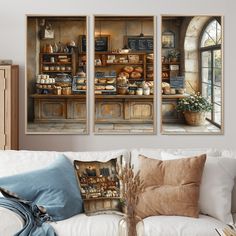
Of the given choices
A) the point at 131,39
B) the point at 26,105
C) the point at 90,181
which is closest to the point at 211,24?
the point at 131,39

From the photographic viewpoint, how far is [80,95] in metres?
5.88

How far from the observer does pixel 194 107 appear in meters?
5.88

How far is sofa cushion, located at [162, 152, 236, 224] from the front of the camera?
3377 mm

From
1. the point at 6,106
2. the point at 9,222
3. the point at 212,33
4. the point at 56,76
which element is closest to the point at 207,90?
the point at 212,33

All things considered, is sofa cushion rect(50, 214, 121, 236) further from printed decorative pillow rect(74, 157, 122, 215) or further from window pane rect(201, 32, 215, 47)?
window pane rect(201, 32, 215, 47)

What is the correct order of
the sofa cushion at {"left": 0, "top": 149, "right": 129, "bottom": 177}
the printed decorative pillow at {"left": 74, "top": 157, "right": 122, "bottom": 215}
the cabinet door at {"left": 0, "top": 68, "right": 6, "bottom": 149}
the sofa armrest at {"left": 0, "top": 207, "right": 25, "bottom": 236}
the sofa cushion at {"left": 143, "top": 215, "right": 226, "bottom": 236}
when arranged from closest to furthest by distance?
the sofa armrest at {"left": 0, "top": 207, "right": 25, "bottom": 236}, the sofa cushion at {"left": 143, "top": 215, "right": 226, "bottom": 236}, the printed decorative pillow at {"left": 74, "top": 157, "right": 122, "bottom": 215}, the sofa cushion at {"left": 0, "top": 149, "right": 129, "bottom": 177}, the cabinet door at {"left": 0, "top": 68, "right": 6, "bottom": 149}

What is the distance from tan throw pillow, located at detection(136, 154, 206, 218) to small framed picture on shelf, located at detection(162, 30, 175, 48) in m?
2.57

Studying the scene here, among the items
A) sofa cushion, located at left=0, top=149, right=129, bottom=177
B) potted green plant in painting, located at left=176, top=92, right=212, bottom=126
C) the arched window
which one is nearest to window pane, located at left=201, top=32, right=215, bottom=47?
the arched window

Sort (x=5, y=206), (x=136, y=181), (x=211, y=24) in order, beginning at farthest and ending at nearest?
(x=211, y=24)
(x=5, y=206)
(x=136, y=181)

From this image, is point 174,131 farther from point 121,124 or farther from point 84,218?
point 84,218

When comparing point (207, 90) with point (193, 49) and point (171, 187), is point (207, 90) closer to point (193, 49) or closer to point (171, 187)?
point (193, 49)

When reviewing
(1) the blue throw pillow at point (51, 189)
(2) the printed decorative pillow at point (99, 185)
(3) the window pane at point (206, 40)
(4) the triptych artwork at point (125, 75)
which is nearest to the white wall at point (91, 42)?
(4) the triptych artwork at point (125, 75)

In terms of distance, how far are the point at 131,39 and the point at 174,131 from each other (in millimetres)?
1170

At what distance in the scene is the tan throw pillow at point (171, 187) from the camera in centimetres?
337
